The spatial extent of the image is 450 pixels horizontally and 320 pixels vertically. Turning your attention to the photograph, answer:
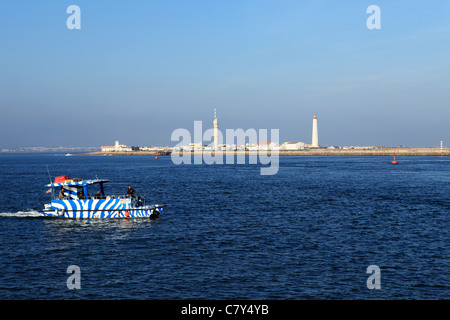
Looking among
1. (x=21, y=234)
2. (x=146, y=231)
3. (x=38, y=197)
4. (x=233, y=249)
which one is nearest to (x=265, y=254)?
(x=233, y=249)

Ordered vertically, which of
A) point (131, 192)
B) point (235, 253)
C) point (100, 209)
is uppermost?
point (131, 192)

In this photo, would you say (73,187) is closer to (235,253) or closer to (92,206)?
(92,206)

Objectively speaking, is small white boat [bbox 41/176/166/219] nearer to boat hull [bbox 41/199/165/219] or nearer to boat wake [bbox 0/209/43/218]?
boat hull [bbox 41/199/165/219]

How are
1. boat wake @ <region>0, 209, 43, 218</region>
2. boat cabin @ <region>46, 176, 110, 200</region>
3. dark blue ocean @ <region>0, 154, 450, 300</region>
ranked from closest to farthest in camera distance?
dark blue ocean @ <region>0, 154, 450, 300</region>
boat cabin @ <region>46, 176, 110, 200</region>
boat wake @ <region>0, 209, 43, 218</region>

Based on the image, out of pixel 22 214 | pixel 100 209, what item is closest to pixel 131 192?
pixel 100 209

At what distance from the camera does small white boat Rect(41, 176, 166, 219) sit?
121 ft

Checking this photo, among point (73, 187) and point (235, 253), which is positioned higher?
point (73, 187)

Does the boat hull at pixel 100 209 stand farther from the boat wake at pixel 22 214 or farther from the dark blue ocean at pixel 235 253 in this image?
the boat wake at pixel 22 214

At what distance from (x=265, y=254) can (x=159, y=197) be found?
107 feet

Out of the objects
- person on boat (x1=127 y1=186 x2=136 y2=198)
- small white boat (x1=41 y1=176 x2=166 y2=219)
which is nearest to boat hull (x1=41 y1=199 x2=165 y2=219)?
small white boat (x1=41 y1=176 x2=166 y2=219)

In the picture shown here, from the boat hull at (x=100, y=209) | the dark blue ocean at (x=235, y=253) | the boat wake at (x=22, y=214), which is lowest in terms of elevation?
the dark blue ocean at (x=235, y=253)

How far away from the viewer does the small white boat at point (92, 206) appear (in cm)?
3697

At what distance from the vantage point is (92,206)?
3756 centimetres

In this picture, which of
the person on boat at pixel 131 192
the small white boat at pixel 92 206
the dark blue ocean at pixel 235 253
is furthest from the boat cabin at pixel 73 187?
the dark blue ocean at pixel 235 253
